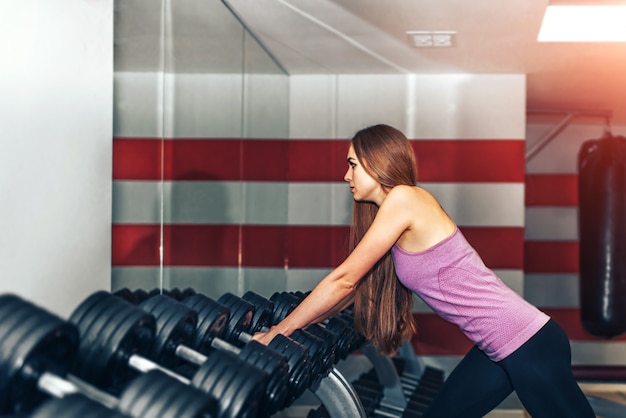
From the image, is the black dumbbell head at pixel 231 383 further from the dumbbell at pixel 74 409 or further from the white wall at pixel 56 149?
the white wall at pixel 56 149

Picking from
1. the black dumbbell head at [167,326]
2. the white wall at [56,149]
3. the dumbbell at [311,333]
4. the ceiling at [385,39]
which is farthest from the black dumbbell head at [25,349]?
the ceiling at [385,39]

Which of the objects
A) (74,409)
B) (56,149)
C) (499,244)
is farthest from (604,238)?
(74,409)

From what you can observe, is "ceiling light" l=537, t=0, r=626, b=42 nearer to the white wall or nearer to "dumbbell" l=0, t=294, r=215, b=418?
the white wall

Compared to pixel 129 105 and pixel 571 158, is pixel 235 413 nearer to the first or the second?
pixel 129 105

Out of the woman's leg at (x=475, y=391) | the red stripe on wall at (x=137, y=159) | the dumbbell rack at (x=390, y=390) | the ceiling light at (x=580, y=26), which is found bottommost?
the dumbbell rack at (x=390, y=390)

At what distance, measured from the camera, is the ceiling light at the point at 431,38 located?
3085 millimetres

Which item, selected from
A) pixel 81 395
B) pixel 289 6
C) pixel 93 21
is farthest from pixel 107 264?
pixel 289 6

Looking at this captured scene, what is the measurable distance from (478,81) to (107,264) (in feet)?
8.13

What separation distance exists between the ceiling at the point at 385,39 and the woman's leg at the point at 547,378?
1.27 m

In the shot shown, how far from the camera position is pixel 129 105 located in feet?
6.76

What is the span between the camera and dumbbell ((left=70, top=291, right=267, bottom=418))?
3.95 ft

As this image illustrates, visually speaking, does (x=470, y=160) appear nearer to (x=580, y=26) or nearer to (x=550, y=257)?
(x=580, y=26)

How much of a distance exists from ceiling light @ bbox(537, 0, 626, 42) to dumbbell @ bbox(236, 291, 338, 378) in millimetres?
1807

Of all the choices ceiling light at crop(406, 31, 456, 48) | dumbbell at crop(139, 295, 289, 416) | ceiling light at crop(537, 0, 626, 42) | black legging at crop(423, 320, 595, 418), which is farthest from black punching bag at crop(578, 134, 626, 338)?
dumbbell at crop(139, 295, 289, 416)
